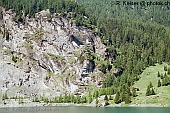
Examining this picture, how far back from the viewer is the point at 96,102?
190 m

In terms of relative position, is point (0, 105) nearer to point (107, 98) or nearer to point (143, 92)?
point (107, 98)

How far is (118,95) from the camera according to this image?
186750 mm

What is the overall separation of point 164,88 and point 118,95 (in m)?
26.9

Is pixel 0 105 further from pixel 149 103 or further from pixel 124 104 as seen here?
pixel 149 103

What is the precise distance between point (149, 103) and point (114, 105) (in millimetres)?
17460

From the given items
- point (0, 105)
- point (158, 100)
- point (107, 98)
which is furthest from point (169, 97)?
point (0, 105)

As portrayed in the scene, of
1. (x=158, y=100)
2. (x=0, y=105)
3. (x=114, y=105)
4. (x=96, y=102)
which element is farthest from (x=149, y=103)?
(x=0, y=105)

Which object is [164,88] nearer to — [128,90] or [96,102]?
[128,90]

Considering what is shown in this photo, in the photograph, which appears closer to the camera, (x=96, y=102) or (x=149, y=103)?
(x=149, y=103)

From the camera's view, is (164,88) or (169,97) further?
(164,88)

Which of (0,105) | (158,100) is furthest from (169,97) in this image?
(0,105)

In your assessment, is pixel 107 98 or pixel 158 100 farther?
pixel 107 98

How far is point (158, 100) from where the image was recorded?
17350 centimetres

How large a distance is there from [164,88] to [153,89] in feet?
21.6
